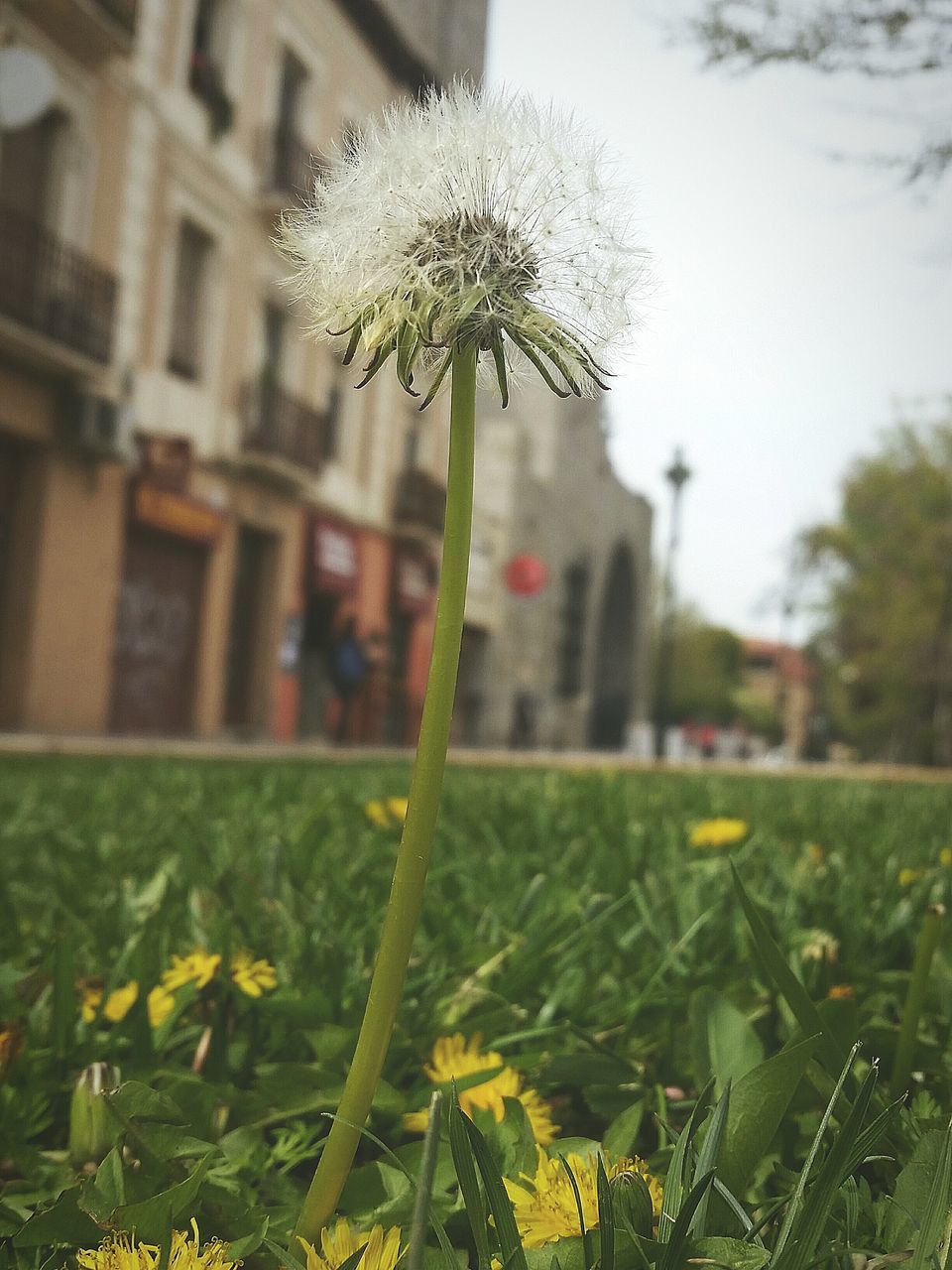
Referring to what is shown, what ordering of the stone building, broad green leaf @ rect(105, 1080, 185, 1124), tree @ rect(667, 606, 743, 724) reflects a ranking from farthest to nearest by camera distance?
tree @ rect(667, 606, 743, 724) → the stone building → broad green leaf @ rect(105, 1080, 185, 1124)

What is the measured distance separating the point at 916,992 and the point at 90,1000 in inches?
27.8

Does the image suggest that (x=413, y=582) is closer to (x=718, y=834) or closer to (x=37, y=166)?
(x=37, y=166)

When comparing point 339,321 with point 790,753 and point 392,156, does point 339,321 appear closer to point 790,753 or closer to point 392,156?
point 392,156

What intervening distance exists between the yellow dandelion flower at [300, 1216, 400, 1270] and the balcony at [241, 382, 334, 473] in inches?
584

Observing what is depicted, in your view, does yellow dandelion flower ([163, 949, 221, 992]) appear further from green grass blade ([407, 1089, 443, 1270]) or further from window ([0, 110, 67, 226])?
window ([0, 110, 67, 226])

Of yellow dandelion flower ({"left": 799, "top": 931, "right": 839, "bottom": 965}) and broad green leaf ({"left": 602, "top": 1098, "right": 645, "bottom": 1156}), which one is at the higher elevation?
yellow dandelion flower ({"left": 799, "top": 931, "right": 839, "bottom": 965})

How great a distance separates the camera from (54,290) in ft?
37.1

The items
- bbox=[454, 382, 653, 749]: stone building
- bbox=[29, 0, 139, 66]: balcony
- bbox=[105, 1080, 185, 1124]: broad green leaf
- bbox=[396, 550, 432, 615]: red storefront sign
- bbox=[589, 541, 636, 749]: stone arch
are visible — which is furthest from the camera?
bbox=[589, 541, 636, 749]: stone arch

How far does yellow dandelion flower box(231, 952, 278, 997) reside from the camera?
98 centimetres

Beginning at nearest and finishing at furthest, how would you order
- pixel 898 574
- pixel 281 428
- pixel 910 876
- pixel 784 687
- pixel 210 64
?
pixel 910 876 → pixel 210 64 → pixel 281 428 → pixel 898 574 → pixel 784 687

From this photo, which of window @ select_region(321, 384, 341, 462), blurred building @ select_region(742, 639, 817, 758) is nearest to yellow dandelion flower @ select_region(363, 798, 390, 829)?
window @ select_region(321, 384, 341, 462)

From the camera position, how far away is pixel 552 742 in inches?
1278

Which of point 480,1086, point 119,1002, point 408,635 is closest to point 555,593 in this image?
point 408,635

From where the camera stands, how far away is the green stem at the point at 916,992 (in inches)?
29.8
